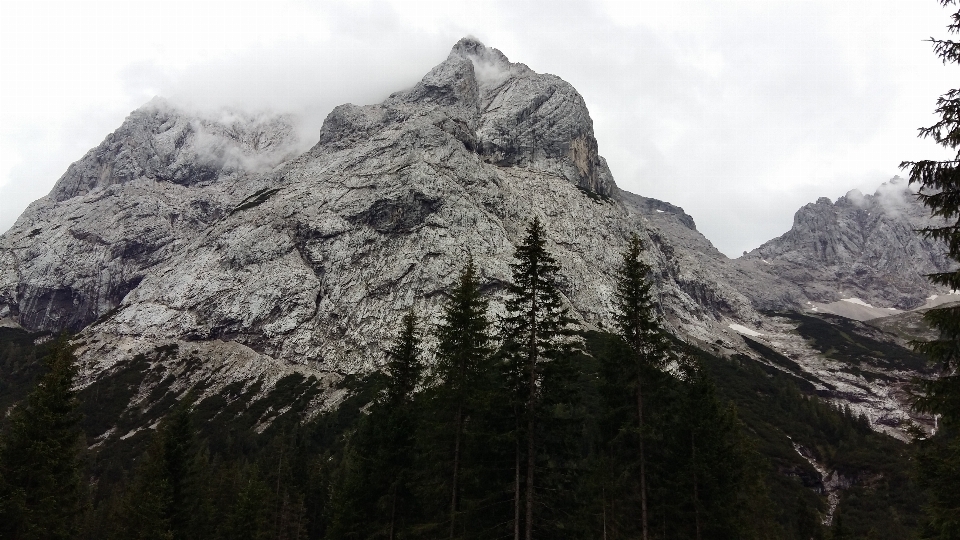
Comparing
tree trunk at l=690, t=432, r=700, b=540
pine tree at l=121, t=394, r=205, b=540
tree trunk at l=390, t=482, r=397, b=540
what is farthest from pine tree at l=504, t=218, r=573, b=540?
pine tree at l=121, t=394, r=205, b=540

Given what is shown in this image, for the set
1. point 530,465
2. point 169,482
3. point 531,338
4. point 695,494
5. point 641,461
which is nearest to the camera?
point 530,465

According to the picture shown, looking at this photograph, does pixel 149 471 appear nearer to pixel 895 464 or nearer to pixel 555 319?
pixel 555 319

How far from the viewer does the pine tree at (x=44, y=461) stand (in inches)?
910

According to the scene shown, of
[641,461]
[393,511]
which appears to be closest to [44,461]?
[393,511]

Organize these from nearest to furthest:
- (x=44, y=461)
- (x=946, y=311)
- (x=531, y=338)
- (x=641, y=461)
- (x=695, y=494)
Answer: (x=946, y=311), (x=531, y=338), (x=641, y=461), (x=44, y=461), (x=695, y=494)

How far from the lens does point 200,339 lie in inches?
6250

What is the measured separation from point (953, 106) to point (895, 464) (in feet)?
487

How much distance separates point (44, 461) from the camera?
79.6 feet

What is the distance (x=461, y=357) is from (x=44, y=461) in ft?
66.9

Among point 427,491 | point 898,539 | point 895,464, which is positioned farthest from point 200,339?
point 895,464

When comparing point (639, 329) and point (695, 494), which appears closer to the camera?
point (639, 329)

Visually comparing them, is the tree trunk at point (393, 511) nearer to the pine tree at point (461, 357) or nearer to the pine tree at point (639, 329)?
the pine tree at point (461, 357)

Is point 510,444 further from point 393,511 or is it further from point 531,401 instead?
point 393,511

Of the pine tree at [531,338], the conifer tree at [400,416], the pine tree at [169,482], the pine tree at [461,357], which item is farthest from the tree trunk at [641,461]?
the pine tree at [169,482]
